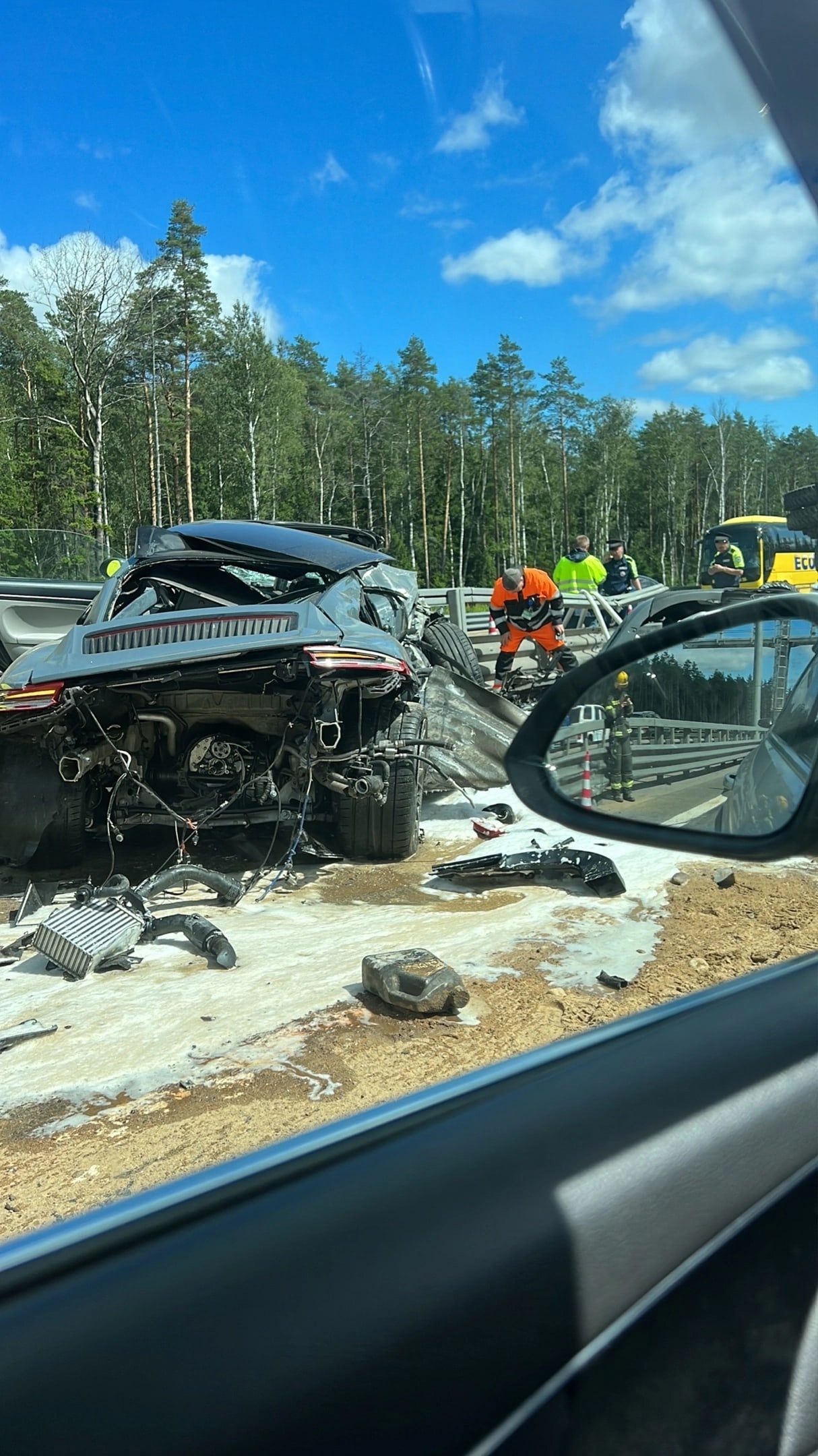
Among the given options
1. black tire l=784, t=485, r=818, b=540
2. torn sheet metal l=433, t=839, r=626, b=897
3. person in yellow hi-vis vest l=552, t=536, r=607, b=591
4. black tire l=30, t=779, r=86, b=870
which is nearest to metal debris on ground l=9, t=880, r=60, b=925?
black tire l=30, t=779, r=86, b=870

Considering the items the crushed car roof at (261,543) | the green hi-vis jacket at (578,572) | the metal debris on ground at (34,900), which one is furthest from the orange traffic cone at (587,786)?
the green hi-vis jacket at (578,572)

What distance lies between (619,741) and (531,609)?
8384 mm

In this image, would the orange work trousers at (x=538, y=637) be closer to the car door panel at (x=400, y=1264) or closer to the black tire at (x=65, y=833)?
the black tire at (x=65, y=833)

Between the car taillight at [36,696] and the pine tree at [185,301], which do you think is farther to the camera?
the pine tree at [185,301]

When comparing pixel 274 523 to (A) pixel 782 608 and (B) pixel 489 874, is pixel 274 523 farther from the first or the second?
(A) pixel 782 608

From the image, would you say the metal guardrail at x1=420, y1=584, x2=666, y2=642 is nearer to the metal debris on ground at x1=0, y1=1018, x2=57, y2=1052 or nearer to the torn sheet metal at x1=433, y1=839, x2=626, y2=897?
the torn sheet metal at x1=433, y1=839, x2=626, y2=897

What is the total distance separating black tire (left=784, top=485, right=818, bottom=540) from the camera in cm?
131

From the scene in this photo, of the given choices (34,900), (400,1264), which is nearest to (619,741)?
(400,1264)

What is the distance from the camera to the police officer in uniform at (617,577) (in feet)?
20.4

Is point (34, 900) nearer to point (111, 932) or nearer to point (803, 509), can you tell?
point (111, 932)

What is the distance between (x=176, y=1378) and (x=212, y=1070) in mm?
2161

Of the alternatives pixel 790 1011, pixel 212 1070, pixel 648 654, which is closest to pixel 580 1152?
pixel 790 1011

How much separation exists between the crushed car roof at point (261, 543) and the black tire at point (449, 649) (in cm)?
129

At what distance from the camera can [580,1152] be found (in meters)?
1.03
